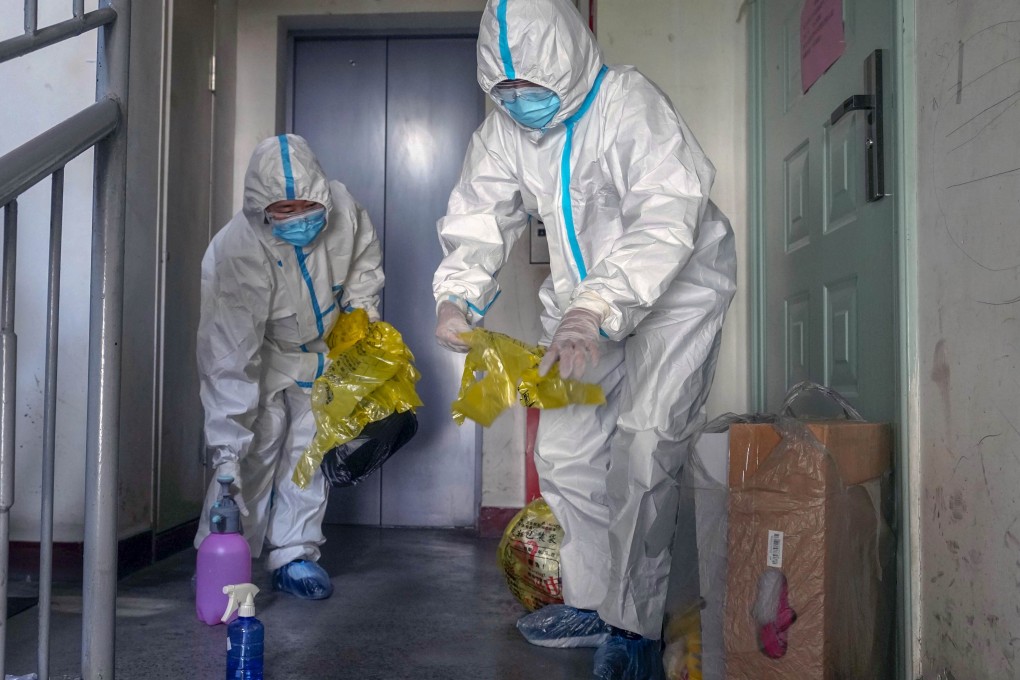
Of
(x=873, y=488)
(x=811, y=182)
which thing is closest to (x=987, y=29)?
(x=873, y=488)

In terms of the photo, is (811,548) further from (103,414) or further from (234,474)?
(234,474)

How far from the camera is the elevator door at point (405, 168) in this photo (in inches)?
139

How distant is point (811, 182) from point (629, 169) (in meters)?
0.71

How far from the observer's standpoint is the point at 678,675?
1.55 meters

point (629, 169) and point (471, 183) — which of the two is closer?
point (629, 169)

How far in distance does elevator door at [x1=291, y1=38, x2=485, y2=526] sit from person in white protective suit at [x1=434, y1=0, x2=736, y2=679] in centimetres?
174

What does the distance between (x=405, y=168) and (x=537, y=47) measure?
2066 millimetres

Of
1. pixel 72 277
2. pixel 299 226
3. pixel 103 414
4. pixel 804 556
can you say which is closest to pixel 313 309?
pixel 299 226

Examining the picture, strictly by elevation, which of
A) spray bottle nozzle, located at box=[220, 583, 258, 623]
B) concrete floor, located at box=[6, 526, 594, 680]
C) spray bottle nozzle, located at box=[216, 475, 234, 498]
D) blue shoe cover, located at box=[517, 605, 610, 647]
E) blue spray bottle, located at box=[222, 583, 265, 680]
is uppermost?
spray bottle nozzle, located at box=[216, 475, 234, 498]

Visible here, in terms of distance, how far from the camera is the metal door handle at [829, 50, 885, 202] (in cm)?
162

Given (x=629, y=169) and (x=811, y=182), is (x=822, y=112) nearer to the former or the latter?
(x=811, y=182)

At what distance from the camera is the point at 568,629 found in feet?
5.92

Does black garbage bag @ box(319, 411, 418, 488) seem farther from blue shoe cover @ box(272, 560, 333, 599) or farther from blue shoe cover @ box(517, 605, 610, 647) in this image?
blue shoe cover @ box(517, 605, 610, 647)

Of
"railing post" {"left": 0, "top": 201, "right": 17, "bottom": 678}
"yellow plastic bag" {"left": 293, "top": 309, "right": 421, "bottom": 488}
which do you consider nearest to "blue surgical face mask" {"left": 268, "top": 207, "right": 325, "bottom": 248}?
"yellow plastic bag" {"left": 293, "top": 309, "right": 421, "bottom": 488}
